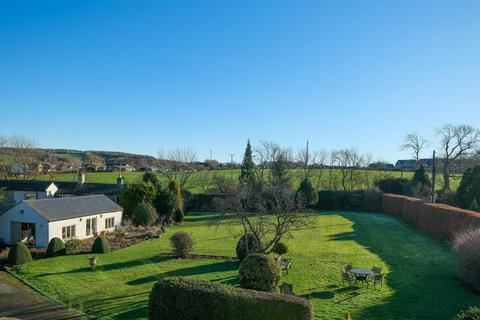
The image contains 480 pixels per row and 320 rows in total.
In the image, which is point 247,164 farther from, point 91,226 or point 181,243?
point 181,243

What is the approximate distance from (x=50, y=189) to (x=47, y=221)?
65.7ft

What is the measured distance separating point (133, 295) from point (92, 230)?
18811 mm

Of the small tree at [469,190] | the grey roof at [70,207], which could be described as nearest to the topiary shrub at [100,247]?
the grey roof at [70,207]

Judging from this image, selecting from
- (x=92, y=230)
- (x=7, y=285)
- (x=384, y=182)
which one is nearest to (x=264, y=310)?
(x=7, y=285)

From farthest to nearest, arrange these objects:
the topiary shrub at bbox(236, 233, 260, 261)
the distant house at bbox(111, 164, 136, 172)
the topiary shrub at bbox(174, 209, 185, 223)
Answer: the distant house at bbox(111, 164, 136, 172), the topiary shrub at bbox(174, 209, 185, 223), the topiary shrub at bbox(236, 233, 260, 261)

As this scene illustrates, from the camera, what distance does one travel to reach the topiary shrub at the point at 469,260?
1666 cm

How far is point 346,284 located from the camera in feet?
59.4

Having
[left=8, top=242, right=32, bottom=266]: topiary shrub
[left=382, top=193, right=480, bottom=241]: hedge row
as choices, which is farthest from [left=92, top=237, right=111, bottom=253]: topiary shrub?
[left=382, top=193, right=480, bottom=241]: hedge row

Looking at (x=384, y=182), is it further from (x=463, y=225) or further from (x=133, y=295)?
(x=133, y=295)

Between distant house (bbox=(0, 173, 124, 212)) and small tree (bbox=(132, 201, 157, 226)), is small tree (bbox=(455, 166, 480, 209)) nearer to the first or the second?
small tree (bbox=(132, 201, 157, 226))

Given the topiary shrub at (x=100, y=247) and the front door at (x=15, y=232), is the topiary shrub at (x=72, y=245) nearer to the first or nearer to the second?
the topiary shrub at (x=100, y=247)

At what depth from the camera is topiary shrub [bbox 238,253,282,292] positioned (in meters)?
15.1

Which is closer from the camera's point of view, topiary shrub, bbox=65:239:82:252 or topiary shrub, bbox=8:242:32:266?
topiary shrub, bbox=8:242:32:266

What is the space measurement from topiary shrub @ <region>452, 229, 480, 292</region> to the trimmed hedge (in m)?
9.70
